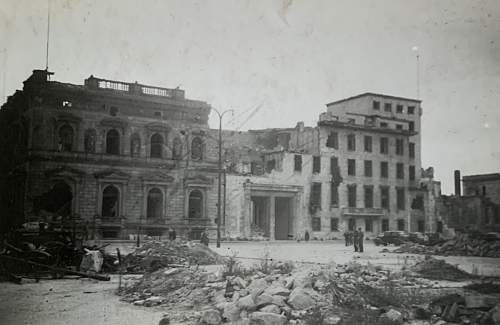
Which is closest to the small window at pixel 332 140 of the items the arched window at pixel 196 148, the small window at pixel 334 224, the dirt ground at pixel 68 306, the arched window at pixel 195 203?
the small window at pixel 334 224

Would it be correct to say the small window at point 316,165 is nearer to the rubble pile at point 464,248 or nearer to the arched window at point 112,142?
the rubble pile at point 464,248

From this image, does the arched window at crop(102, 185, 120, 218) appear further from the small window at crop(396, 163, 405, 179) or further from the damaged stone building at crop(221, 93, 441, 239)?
the small window at crop(396, 163, 405, 179)

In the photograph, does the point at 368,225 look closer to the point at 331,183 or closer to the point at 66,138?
the point at 331,183

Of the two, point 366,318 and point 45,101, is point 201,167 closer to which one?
point 45,101

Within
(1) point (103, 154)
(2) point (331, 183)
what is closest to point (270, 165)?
(2) point (331, 183)

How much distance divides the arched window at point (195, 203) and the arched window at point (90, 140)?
5881 mm

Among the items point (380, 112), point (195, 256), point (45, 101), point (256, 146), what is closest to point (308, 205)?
point (256, 146)

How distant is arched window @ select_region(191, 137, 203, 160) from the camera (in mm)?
22750

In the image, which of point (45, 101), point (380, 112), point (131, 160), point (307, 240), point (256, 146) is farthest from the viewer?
point (380, 112)

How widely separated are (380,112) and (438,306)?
39.1 meters

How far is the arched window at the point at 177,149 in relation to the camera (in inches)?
868

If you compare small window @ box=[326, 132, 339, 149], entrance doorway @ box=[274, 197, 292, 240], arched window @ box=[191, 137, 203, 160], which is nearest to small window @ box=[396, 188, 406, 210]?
small window @ box=[326, 132, 339, 149]

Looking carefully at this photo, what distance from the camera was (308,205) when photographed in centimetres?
3519

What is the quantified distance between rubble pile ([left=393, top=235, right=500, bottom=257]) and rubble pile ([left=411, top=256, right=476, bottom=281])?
6.97m
